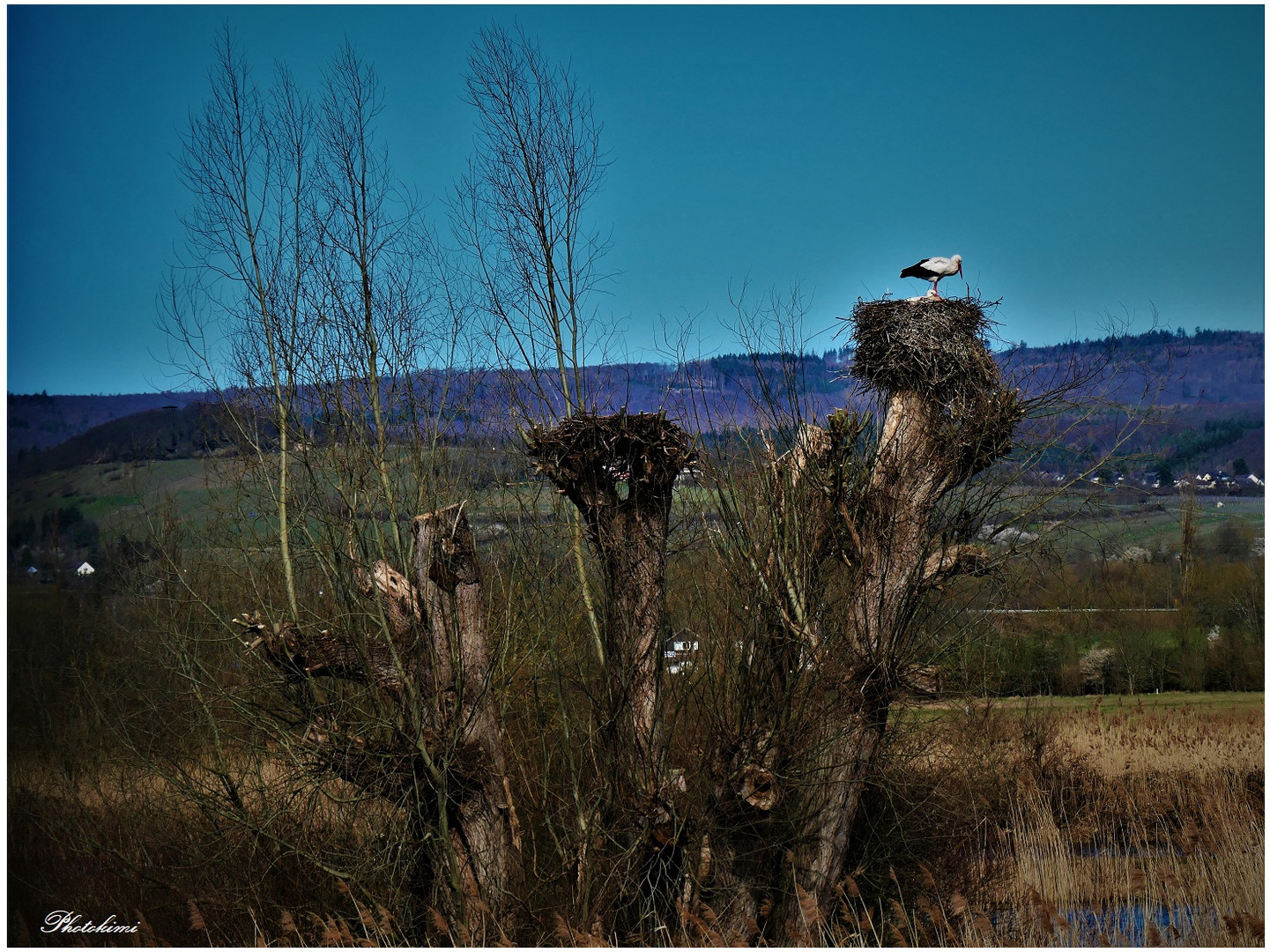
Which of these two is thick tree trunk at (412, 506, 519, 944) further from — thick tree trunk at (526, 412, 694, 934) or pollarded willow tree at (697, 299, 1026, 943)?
pollarded willow tree at (697, 299, 1026, 943)

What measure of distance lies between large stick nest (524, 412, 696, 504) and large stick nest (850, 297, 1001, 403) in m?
1.82

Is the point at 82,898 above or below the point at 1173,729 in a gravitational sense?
above

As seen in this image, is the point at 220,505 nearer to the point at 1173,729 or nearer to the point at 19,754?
the point at 19,754

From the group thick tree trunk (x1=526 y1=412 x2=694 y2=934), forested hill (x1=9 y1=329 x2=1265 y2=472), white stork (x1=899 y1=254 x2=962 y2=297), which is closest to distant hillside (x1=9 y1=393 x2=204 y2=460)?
forested hill (x1=9 y1=329 x2=1265 y2=472)

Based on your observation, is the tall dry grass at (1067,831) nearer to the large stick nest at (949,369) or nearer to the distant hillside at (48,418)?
the large stick nest at (949,369)

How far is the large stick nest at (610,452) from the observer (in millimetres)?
6023

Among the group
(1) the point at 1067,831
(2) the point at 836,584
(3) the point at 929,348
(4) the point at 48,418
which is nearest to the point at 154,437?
(4) the point at 48,418

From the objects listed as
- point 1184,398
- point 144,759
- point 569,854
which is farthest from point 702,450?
point 1184,398

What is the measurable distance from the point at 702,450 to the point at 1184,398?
5971mm

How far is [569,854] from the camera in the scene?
6.30m

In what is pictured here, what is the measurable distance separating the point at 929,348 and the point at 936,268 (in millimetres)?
832

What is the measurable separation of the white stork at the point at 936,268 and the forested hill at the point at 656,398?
703 mm

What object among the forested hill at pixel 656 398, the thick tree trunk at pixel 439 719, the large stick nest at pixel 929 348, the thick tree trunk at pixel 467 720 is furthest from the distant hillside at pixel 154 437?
the large stick nest at pixel 929 348

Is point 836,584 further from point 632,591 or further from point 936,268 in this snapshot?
point 936,268
